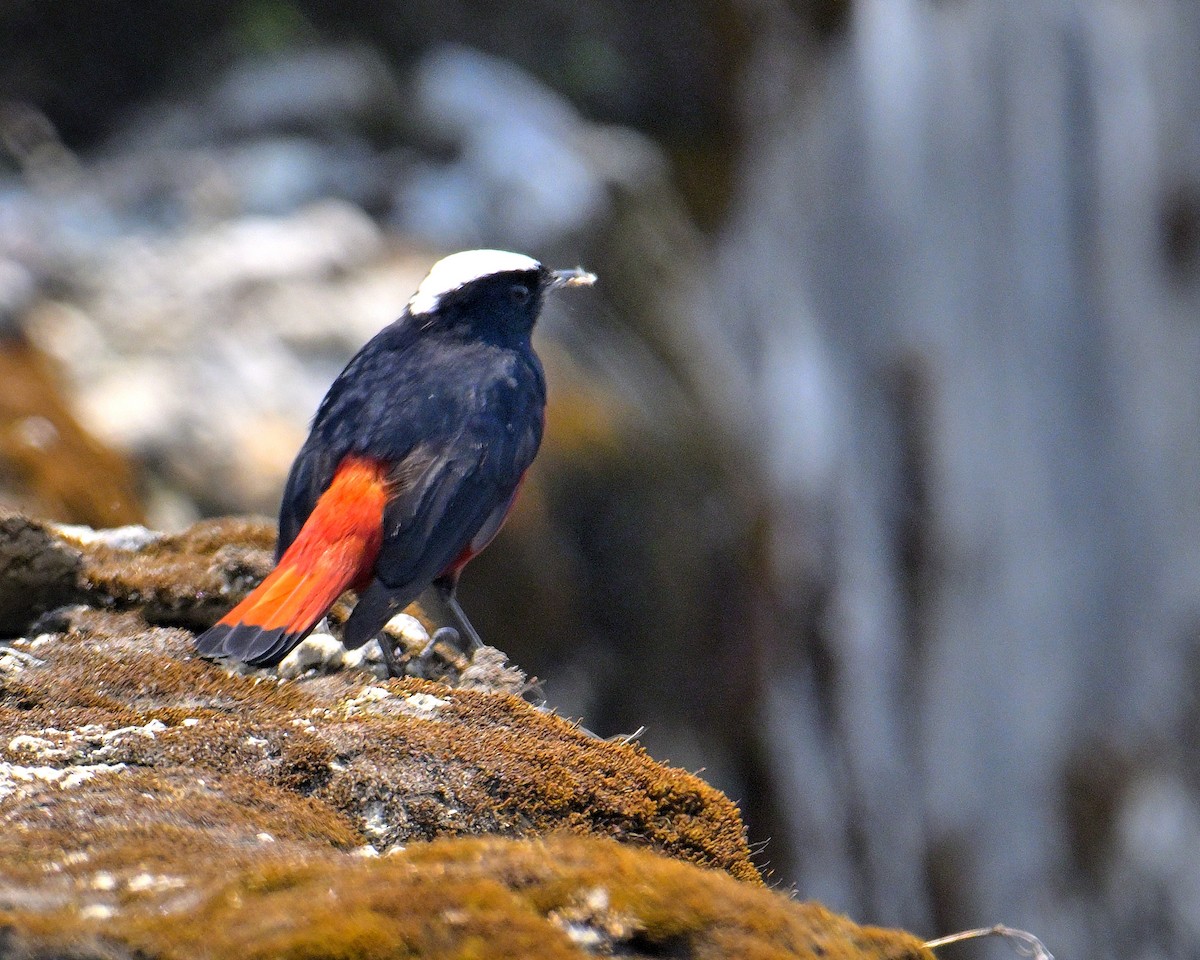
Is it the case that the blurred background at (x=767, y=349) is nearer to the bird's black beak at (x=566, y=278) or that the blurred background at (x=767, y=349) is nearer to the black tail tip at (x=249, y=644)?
the bird's black beak at (x=566, y=278)

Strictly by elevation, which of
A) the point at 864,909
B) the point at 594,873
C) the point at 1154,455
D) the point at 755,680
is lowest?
the point at 594,873

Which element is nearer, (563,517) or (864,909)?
(563,517)

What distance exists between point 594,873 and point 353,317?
759 cm

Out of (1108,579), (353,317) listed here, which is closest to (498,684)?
(353,317)

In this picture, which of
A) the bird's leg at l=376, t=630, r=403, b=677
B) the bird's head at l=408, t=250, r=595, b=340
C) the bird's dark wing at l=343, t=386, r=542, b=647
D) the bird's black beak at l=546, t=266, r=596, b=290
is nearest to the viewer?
the bird's dark wing at l=343, t=386, r=542, b=647

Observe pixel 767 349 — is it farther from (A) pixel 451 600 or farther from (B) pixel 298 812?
(B) pixel 298 812

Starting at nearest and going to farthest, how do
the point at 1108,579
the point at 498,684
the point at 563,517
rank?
1. the point at 498,684
2. the point at 563,517
3. the point at 1108,579

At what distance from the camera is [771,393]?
12.1 m

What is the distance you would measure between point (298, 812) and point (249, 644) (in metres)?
0.71

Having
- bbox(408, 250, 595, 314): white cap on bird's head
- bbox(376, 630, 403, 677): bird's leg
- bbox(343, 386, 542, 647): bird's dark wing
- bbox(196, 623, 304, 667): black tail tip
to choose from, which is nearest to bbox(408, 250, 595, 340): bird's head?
bbox(408, 250, 595, 314): white cap on bird's head

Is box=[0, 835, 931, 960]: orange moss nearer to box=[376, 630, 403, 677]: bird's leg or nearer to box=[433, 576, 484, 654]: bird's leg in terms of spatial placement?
box=[376, 630, 403, 677]: bird's leg

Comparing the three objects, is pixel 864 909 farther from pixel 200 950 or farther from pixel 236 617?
pixel 200 950

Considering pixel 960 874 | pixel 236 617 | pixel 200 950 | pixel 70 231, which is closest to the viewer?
pixel 200 950

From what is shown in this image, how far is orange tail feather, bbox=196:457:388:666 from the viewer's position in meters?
3.63
